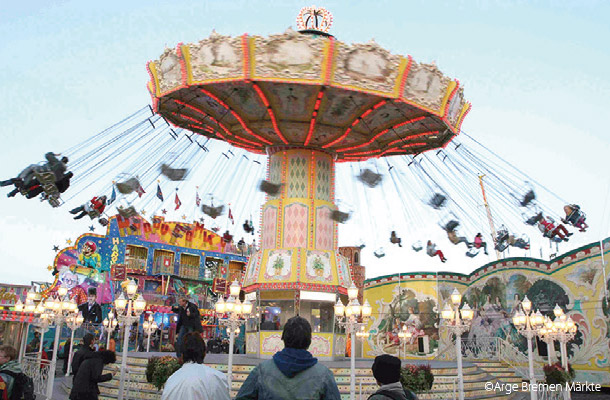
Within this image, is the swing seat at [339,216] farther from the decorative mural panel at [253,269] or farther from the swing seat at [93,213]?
the swing seat at [93,213]

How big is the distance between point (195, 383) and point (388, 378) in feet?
4.70

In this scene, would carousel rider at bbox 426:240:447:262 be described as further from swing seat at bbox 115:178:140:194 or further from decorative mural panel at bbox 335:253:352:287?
swing seat at bbox 115:178:140:194

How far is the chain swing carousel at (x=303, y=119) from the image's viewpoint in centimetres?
1428

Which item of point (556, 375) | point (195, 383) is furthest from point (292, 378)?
point (556, 375)

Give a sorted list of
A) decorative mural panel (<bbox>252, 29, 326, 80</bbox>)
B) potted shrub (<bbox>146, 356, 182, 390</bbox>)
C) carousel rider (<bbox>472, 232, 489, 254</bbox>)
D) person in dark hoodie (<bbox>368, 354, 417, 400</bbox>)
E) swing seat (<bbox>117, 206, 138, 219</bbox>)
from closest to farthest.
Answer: person in dark hoodie (<bbox>368, 354, 417, 400</bbox>) < potted shrub (<bbox>146, 356, 182, 390</bbox>) < decorative mural panel (<bbox>252, 29, 326, 80</bbox>) < swing seat (<bbox>117, 206, 138, 219</bbox>) < carousel rider (<bbox>472, 232, 489, 254</bbox>)

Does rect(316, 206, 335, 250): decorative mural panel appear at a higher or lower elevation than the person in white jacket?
higher

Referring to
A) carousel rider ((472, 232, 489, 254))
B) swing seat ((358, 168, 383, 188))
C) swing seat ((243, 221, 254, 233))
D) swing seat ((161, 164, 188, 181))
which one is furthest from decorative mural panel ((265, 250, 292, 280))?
carousel rider ((472, 232, 489, 254))

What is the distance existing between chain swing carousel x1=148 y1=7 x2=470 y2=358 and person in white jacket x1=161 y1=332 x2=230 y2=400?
11.0 m

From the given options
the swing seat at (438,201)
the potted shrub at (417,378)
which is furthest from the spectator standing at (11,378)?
the swing seat at (438,201)

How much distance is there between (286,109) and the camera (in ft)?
55.5

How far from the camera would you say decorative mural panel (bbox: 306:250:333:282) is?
1786 cm

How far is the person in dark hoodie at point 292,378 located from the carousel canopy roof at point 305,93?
37.5 feet

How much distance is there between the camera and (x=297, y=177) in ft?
62.8

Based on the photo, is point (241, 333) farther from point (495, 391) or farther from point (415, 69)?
point (415, 69)
